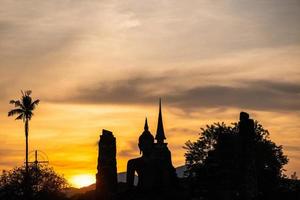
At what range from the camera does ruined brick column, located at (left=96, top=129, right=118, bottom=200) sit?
199 ft

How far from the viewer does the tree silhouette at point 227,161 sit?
240ft

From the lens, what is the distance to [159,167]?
73625mm

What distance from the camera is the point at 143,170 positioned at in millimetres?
72438

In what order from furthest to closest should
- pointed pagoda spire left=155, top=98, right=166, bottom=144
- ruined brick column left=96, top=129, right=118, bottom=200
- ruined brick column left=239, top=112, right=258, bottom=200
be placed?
pointed pagoda spire left=155, top=98, right=166, bottom=144 → ruined brick column left=96, top=129, right=118, bottom=200 → ruined brick column left=239, top=112, right=258, bottom=200

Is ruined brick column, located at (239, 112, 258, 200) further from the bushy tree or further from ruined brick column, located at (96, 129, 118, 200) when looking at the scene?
the bushy tree

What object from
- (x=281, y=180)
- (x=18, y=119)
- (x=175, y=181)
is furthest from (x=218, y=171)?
(x=18, y=119)

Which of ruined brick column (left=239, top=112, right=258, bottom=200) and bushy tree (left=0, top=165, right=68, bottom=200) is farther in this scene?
bushy tree (left=0, top=165, right=68, bottom=200)

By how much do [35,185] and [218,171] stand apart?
3265cm

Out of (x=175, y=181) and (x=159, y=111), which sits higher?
(x=159, y=111)

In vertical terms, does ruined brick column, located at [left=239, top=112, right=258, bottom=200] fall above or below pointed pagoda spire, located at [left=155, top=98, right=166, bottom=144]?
below

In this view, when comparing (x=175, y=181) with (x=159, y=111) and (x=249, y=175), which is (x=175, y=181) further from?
(x=249, y=175)

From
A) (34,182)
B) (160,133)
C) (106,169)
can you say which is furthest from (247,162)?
(34,182)

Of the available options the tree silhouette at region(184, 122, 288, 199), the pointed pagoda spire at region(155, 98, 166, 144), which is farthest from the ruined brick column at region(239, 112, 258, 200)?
the pointed pagoda spire at region(155, 98, 166, 144)

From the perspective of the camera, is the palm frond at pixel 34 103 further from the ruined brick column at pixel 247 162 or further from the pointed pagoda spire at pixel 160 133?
the ruined brick column at pixel 247 162
